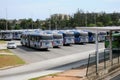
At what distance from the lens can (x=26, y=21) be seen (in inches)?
6693

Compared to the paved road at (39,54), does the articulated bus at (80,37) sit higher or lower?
higher

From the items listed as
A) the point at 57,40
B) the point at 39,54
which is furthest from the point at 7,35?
the point at 39,54

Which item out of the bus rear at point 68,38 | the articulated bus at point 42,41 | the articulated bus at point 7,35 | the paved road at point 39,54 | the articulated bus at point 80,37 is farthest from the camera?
the articulated bus at point 7,35

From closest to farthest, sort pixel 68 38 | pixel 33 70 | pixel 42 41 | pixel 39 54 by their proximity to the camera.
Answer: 1. pixel 33 70
2. pixel 39 54
3. pixel 42 41
4. pixel 68 38

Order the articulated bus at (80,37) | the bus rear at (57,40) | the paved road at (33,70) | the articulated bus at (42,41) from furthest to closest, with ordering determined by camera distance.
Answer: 1. the articulated bus at (80,37)
2. the bus rear at (57,40)
3. the articulated bus at (42,41)
4. the paved road at (33,70)

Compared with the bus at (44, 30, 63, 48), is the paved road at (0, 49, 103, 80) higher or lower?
lower

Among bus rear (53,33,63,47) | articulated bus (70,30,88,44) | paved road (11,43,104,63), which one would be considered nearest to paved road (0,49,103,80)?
paved road (11,43,104,63)

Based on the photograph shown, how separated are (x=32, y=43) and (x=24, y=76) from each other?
31090mm

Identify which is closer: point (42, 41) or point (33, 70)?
point (33, 70)

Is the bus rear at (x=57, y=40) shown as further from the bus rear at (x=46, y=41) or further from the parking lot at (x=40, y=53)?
the bus rear at (x=46, y=41)

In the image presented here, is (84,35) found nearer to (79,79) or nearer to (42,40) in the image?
(42,40)

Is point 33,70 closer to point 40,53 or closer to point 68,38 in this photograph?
point 40,53

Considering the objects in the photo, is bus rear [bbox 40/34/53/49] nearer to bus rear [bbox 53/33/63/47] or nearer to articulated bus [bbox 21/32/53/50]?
articulated bus [bbox 21/32/53/50]

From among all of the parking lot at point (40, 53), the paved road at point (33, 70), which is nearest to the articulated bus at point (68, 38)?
the parking lot at point (40, 53)
